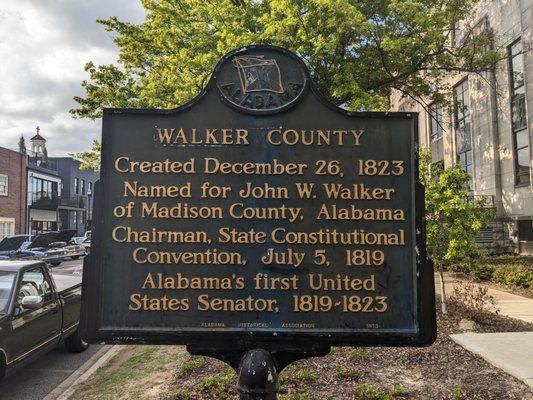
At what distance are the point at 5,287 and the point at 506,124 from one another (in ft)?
74.4

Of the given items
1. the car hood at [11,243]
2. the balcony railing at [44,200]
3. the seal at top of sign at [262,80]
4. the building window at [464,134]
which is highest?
the building window at [464,134]

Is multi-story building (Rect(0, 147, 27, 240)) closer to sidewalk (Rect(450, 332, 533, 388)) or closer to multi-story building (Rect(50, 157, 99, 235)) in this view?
multi-story building (Rect(50, 157, 99, 235))

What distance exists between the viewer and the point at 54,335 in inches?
272

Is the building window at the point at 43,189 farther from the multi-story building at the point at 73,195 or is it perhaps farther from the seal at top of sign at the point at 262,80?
the seal at top of sign at the point at 262,80

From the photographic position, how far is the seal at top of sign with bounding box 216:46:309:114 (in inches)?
115

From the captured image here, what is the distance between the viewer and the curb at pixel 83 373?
18.5ft

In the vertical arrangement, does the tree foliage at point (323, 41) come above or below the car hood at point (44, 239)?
above

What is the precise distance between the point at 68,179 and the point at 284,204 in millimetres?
53120

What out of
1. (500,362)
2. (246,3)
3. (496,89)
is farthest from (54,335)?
(496,89)

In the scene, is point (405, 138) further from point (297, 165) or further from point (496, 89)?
point (496, 89)

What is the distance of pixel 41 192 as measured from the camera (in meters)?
39.8

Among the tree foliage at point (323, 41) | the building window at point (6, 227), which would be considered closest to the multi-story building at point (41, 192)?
the building window at point (6, 227)

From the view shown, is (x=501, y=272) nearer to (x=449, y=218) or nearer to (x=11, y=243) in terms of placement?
(x=449, y=218)

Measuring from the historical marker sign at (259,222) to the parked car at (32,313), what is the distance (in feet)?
12.0
